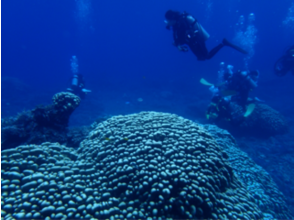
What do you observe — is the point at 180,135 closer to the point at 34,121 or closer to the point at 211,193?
the point at 211,193

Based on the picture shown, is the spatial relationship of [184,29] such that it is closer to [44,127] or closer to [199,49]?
[199,49]

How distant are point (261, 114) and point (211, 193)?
11209 millimetres

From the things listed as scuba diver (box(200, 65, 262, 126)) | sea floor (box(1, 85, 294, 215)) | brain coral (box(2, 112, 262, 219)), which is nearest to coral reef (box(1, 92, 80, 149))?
brain coral (box(2, 112, 262, 219))

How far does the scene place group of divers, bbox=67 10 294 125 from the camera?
722 centimetres

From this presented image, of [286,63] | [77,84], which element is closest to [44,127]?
[77,84]

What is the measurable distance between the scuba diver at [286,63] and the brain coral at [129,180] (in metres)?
12.1

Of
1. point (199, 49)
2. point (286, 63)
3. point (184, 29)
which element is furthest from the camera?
point (286, 63)

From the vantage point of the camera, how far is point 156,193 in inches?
102

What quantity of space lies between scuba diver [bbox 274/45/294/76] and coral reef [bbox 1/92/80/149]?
1397cm

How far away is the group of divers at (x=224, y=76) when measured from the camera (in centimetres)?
722

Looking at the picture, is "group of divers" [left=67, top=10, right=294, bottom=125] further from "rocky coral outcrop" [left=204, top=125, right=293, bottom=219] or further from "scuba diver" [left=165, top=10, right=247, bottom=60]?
"rocky coral outcrop" [left=204, top=125, right=293, bottom=219]

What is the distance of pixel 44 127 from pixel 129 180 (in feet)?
13.5

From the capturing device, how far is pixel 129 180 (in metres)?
2.88

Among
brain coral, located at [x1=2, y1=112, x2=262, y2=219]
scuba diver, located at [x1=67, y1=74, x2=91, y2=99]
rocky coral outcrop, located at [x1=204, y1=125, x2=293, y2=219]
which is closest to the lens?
brain coral, located at [x1=2, y1=112, x2=262, y2=219]
